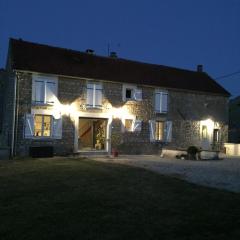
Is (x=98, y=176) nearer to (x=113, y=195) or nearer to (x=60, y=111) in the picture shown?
(x=113, y=195)

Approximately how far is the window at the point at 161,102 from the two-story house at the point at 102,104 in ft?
0.22

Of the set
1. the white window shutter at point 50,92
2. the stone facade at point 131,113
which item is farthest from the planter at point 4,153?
the white window shutter at point 50,92

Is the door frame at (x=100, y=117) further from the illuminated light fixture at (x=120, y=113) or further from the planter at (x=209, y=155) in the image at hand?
the planter at (x=209, y=155)

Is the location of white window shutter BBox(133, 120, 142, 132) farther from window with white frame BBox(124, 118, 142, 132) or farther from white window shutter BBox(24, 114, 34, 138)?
white window shutter BBox(24, 114, 34, 138)

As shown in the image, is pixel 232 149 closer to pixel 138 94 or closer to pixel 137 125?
pixel 137 125

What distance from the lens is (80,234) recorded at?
6508 mm

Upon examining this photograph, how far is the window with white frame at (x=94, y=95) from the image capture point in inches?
982

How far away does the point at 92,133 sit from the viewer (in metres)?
28.4

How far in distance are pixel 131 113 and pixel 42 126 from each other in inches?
241

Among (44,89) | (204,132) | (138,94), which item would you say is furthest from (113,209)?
(204,132)

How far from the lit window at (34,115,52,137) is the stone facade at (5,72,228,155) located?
0.41m

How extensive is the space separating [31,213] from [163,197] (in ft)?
11.4

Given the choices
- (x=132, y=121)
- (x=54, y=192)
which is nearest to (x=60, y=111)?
(x=132, y=121)

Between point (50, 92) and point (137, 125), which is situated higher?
point (50, 92)
